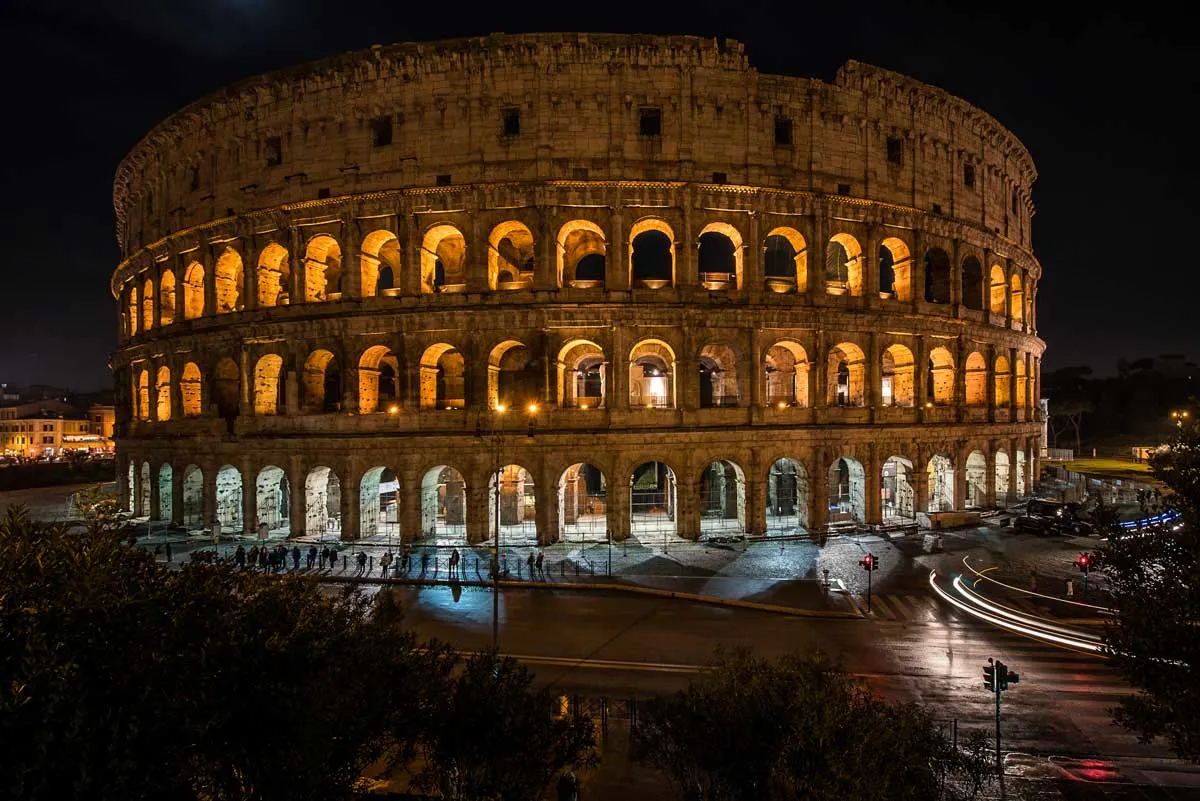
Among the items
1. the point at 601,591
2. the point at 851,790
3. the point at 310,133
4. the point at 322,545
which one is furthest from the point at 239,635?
the point at 310,133

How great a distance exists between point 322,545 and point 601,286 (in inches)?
647

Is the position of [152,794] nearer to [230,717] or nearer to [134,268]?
[230,717]

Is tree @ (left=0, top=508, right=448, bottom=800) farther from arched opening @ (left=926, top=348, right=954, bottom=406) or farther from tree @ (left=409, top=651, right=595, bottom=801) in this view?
arched opening @ (left=926, top=348, right=954, bottom=406)

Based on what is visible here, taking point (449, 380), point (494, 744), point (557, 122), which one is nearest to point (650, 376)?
point (449, 380)

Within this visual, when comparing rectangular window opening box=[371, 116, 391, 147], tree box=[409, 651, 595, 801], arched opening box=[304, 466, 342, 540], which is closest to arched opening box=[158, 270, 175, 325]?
arched opening box=[304, 466, 342, 540]

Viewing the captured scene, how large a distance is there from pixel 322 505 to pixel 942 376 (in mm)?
31328

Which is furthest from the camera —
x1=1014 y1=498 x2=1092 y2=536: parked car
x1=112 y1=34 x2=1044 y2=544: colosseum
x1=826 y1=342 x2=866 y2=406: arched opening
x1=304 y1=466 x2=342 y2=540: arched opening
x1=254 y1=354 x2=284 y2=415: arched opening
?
x1=254 y1=354 x2=284 y2=415: arched opening

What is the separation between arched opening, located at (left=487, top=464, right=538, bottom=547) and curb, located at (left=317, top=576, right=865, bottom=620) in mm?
4675

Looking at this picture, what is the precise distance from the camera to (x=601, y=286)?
997 inches

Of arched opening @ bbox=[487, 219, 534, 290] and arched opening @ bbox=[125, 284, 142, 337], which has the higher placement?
arched opening @ bbox=[487, 219, 534, 290]

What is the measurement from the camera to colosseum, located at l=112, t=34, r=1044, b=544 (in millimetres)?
24781

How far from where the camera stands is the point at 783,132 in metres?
26.7

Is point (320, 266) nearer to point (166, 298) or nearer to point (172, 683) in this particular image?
point (166, 298)

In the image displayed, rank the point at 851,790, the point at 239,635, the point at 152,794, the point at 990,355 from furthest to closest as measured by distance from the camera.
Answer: the point at 990,355 < the point at 239,635 < the point at 851,790 < the point at 152,794
